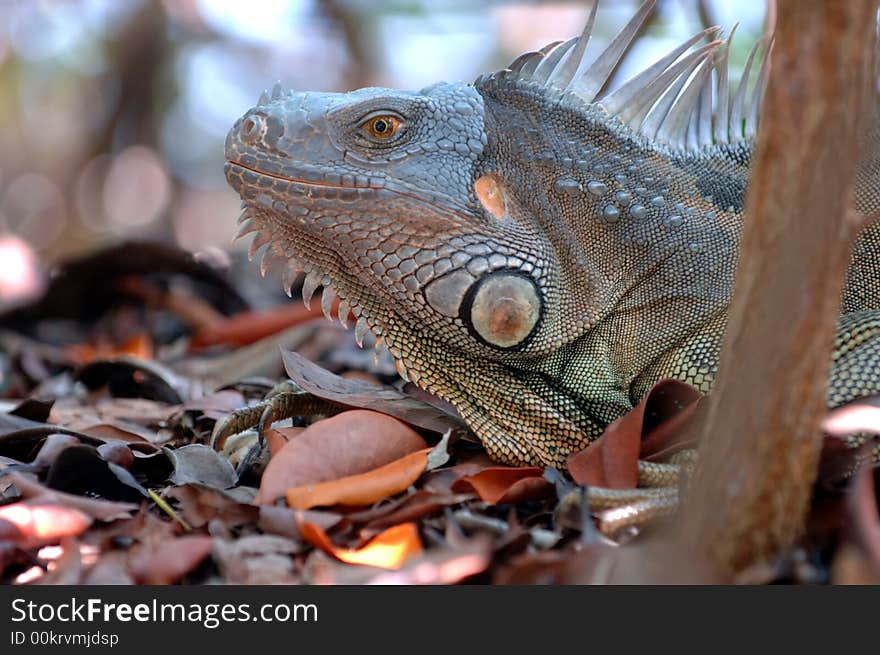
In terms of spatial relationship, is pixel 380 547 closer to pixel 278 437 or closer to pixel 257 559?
pixel 257 559

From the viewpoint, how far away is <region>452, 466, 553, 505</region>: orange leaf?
3.56 meters

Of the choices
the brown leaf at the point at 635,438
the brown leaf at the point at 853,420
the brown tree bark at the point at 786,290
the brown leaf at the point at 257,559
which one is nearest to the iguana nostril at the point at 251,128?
the brown leaf at the point at 257,559

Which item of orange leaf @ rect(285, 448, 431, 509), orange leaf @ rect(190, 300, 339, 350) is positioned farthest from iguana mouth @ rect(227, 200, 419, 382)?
orange leaf @ rect(190, 300, 339, 350)

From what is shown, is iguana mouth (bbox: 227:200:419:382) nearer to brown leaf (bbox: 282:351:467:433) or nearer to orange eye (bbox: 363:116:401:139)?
brown leaf (bbox: 282:351:467:433)

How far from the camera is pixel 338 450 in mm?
3697

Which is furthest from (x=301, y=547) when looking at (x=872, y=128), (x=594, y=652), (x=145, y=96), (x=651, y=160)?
(x=145, y=96)

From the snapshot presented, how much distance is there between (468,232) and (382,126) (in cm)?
57

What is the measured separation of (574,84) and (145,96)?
1073cm

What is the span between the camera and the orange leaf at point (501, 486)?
356cm

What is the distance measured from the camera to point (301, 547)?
3.23 metres

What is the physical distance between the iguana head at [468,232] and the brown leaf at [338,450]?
0.28 m

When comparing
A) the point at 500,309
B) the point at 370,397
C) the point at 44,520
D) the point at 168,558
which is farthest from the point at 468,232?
the point at 44,520

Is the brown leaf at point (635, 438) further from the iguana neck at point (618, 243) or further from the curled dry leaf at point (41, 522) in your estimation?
the curled dry leaf at point (41, 522)

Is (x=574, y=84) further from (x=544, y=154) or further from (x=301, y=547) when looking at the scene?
(x=301, y=547)
